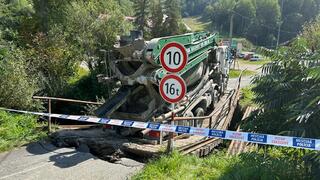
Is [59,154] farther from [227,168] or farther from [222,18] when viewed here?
[222,18]

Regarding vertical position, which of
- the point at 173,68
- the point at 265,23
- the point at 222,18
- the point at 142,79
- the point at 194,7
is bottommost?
the point at 142,79

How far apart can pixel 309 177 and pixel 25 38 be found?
769 inches

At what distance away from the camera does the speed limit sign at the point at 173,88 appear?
7254mm

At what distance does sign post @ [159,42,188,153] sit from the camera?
23.5 ft

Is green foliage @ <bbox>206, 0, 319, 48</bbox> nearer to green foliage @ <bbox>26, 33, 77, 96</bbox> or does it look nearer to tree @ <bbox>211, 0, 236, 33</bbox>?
tree @ <bbox>211, 0, 236, 33</bbox>

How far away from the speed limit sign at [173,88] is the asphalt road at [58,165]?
5.54ft

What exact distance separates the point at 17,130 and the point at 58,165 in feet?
8.90

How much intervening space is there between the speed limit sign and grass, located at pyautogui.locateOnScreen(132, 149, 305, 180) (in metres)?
1.22

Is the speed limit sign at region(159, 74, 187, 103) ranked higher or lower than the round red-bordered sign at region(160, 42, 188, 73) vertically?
lower

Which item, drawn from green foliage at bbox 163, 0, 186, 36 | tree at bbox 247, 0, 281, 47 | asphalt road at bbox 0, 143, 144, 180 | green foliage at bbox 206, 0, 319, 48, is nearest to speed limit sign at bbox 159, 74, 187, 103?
asphalt road at bbox 0, 143, 144, 180

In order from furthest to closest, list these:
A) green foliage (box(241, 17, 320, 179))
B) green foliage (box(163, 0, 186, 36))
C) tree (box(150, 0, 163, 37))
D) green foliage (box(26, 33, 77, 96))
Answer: green foliage (box(163, 0, 186, 36)) → tree (box(150, 0, 163, 37)) → green foliage (box(26, 33, 77, 96)) → green foliage (box(241, 17, 320, 179))

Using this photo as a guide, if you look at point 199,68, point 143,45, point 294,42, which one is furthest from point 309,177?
point 199,68

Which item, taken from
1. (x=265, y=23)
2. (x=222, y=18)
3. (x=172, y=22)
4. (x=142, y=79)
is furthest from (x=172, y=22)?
(x=265, y=23)

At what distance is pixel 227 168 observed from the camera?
693 cm
